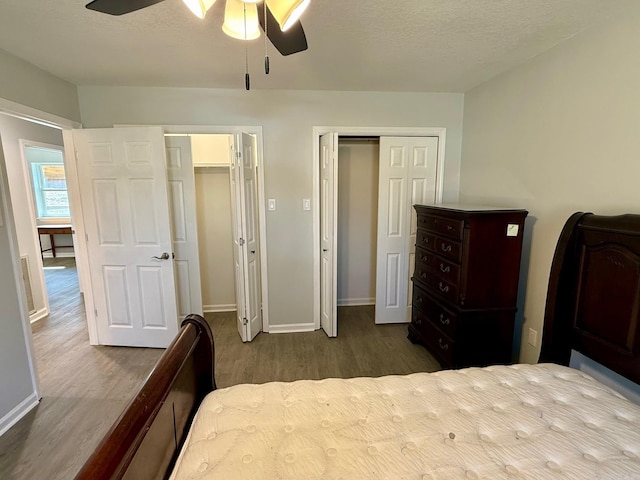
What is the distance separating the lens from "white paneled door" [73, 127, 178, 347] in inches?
110

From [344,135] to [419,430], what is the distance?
8.89ft

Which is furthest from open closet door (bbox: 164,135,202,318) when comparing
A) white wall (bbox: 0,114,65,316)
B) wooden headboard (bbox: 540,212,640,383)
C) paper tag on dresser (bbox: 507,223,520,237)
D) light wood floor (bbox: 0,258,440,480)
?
wooden headboard (bbox: 540,212,640,383)

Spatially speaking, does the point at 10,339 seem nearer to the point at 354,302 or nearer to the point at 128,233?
the point at 128,233

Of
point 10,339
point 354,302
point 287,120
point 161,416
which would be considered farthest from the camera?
point 354,302

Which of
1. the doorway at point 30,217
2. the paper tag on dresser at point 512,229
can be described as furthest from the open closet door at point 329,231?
the doorway at point 30,217

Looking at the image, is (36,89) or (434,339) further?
(434,339)

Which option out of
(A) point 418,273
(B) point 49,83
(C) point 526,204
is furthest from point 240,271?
(C) point 526,204

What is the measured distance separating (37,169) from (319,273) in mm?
7284

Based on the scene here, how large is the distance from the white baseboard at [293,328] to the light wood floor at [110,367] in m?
0.07

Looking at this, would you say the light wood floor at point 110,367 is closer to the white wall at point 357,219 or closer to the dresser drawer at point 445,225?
the white wall at point 357,219

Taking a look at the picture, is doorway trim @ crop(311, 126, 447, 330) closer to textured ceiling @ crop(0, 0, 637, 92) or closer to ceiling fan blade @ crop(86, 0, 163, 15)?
textured ceiling @ crop(0, 0, 637, 92)

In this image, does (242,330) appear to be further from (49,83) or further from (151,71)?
(49,83)

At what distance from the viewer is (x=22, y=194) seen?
3723 millimetres

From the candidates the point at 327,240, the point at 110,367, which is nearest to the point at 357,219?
the point at 327,240
